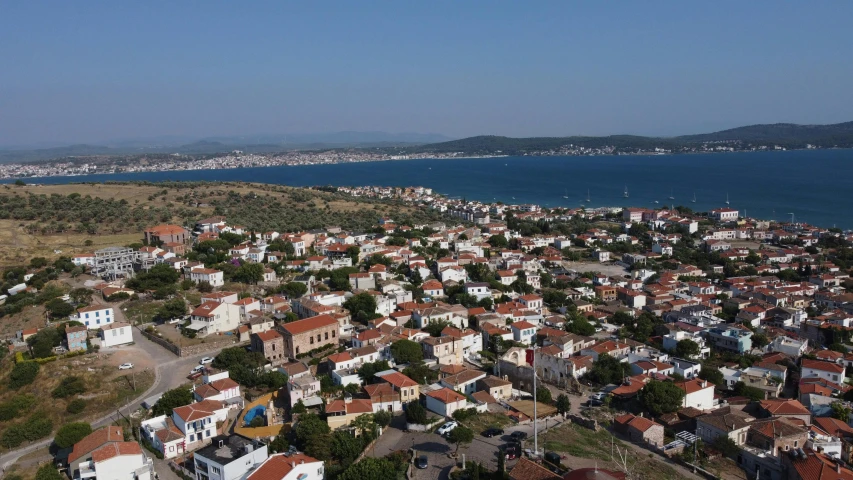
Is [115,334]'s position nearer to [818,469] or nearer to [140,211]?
[818,469]

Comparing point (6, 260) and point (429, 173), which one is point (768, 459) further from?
point (429, 173)

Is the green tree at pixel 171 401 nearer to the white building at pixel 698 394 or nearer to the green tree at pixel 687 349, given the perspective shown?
the white building at pixel 698 394


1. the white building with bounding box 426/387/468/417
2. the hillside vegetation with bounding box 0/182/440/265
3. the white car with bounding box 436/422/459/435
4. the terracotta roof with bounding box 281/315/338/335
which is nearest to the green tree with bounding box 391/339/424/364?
the terracotta roof with bounding box 281/315/338/335

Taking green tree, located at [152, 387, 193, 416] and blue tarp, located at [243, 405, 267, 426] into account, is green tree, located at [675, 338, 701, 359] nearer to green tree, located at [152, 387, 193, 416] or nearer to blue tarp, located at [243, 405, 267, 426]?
blue tarp, located at [243, 405, 267, 426]

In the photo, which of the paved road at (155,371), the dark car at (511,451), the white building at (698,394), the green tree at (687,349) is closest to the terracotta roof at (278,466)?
the dark car at (511,451)

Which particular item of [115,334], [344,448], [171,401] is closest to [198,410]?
[171,401]

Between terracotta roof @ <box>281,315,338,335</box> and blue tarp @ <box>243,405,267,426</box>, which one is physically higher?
terracotta roof @ <box>281,315,338,335</box>

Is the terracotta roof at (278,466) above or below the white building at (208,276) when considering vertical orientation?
below
